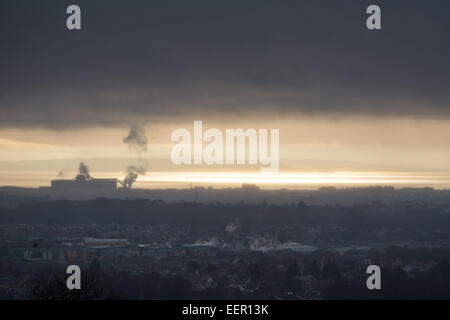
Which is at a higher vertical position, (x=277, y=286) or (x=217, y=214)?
(x=217, y=214)

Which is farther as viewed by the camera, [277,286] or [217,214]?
[217,214]

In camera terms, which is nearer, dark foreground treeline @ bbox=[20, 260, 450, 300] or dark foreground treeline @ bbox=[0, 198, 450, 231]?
dark foreground treeline @ bbox=[20, 260, 450, 300]

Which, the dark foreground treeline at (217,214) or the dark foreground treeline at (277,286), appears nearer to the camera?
the dark foreground treeline at (277,286)
